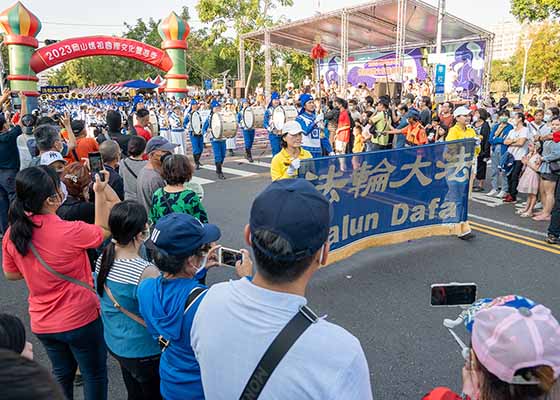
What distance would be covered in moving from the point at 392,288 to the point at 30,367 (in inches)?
178

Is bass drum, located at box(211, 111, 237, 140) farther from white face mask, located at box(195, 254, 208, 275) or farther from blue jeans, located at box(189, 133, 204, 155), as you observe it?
white face mask, located at box(195, 254, 208, 275)

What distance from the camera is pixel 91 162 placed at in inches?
144

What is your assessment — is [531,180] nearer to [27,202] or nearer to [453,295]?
[453,295]

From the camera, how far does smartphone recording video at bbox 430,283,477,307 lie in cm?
190

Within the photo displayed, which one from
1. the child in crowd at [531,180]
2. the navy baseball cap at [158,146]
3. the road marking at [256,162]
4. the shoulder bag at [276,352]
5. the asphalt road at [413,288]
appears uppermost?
the navy baseball cap at [158,146]

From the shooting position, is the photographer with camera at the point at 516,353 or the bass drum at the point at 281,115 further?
the bass drum at the point at 281,115

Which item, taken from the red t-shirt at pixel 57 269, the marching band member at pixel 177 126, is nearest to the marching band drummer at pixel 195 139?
the marching band member at pixel 177 126

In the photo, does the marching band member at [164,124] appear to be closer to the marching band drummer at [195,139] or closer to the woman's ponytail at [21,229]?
the marching band drummer at [195,139]

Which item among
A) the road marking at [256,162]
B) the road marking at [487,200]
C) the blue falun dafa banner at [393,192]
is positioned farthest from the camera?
the road marking at [256,162]

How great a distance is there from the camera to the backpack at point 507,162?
8656mm

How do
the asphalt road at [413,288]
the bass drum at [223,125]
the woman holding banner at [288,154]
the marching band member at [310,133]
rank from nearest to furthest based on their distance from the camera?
→ 1. the asphalt road at [413,288]
2. the woman holding banner at [288,154]
3. the marching band member at [310,133]
4. the bass drum at [223,125]

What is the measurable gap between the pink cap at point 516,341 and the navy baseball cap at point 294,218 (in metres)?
0.55

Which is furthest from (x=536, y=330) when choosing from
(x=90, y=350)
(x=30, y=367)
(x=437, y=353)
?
(x=437, y=353)

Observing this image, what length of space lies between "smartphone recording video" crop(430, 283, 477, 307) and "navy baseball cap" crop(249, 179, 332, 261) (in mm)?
798
